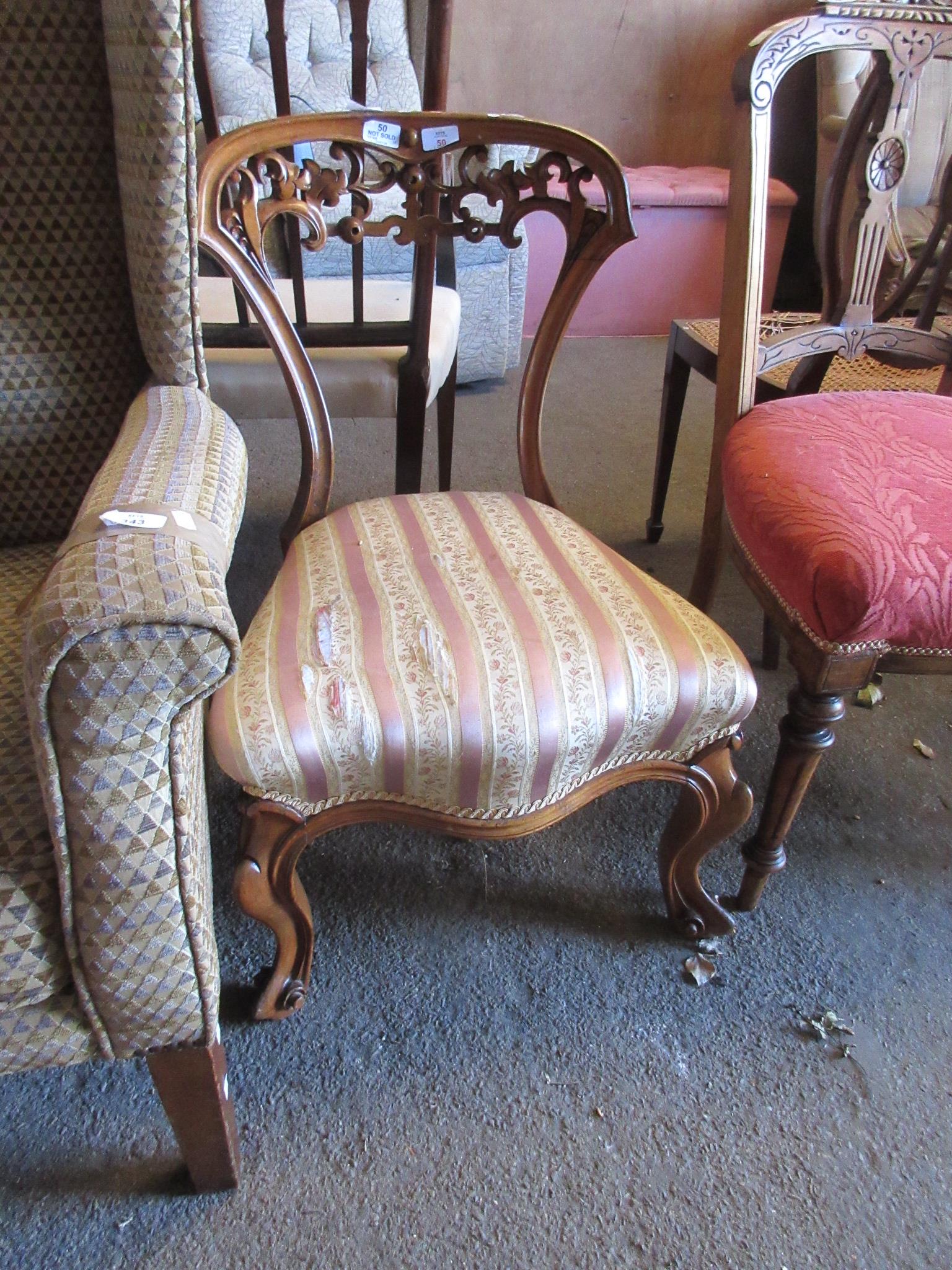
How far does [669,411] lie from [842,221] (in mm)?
494

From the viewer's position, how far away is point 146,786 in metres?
0.58

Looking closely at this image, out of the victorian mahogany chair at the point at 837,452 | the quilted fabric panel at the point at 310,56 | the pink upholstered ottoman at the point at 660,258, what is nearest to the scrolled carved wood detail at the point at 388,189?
the victorian mahogany chair at the point at 837,452

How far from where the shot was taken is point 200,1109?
0.73 m

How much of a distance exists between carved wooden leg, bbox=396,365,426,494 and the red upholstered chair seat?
1.63ft

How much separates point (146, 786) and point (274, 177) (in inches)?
26.8

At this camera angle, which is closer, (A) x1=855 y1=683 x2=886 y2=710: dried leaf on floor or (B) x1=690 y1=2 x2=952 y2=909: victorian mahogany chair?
(B) x1=690 y1=2 x2=952 y2=909: victorian mahogany chair

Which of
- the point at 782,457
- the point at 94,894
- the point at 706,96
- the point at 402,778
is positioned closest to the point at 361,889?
the point at 402,778

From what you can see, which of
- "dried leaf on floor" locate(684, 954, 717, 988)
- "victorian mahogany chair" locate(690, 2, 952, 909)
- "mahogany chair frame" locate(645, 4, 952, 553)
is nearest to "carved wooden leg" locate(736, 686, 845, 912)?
"victorian mahogany chair" locate(690, 2, 952, 909)

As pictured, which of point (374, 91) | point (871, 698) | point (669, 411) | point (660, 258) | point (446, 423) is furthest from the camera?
point (660, 258)

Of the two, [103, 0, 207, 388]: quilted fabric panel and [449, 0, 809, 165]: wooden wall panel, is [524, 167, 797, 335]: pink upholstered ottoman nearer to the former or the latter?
[449, 0, 809, 165]: wooden wall panel

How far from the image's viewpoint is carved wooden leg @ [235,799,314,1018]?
30.7 inches

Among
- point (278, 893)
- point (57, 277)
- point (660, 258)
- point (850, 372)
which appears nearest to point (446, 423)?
point (850, 372)

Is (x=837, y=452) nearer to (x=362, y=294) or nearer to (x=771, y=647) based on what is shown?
(x=771, y=647)

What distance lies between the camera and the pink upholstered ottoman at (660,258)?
9.20 ft
